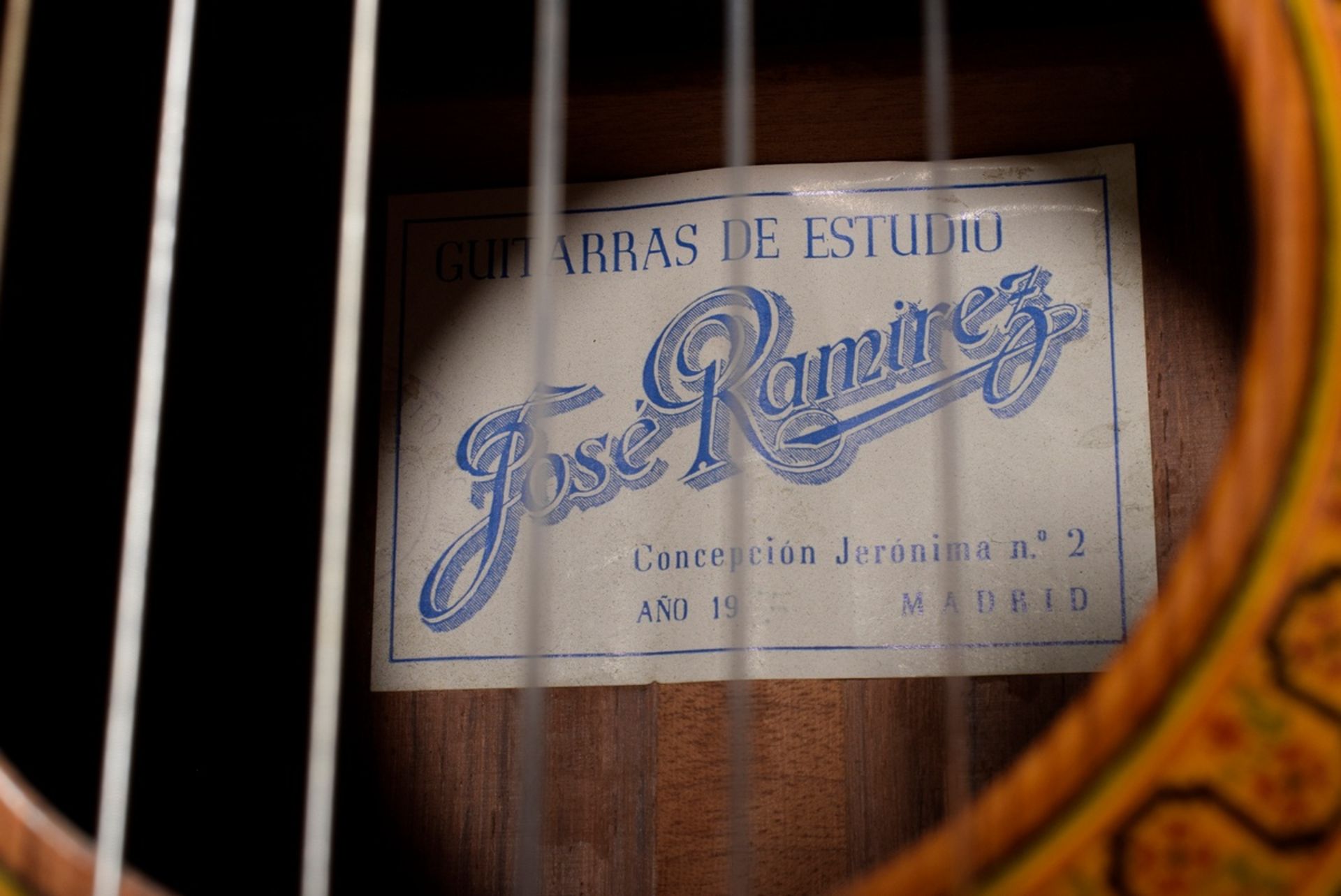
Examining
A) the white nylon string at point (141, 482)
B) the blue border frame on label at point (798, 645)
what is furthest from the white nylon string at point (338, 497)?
the blue border frame on label at point (798, 645)

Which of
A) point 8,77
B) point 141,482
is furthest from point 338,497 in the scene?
point 8,77

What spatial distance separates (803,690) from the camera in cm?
82

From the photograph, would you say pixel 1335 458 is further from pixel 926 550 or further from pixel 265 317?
pixel 265 317

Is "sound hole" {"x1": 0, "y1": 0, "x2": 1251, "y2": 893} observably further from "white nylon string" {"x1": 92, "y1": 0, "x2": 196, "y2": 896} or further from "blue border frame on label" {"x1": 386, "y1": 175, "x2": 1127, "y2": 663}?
"white nylon string" {"x1": 92, "y1": 0, "x2": 196, "y2": 896}

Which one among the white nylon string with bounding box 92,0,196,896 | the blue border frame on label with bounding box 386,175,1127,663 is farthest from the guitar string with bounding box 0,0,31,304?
the blue border frame on label with bounding box 386,175,1127,663

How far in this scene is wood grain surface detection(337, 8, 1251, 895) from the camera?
0.80m

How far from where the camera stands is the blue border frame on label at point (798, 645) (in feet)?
2.63

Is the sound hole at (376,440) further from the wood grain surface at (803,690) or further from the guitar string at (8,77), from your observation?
the guitar string at (8,77)

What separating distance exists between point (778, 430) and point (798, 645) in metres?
0.12

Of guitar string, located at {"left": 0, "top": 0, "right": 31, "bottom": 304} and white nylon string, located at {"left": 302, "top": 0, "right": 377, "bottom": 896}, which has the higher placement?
guitar string, located at {"left": 0, "top": 0, "right": 31, "bottom": 304}

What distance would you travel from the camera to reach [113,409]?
2.71 feet

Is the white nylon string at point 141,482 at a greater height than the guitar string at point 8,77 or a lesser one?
lesser

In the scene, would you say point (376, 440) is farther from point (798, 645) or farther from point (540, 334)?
point (540, 334)

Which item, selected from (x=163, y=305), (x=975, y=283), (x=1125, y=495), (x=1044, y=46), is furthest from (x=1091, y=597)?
(x=163, y=305)
